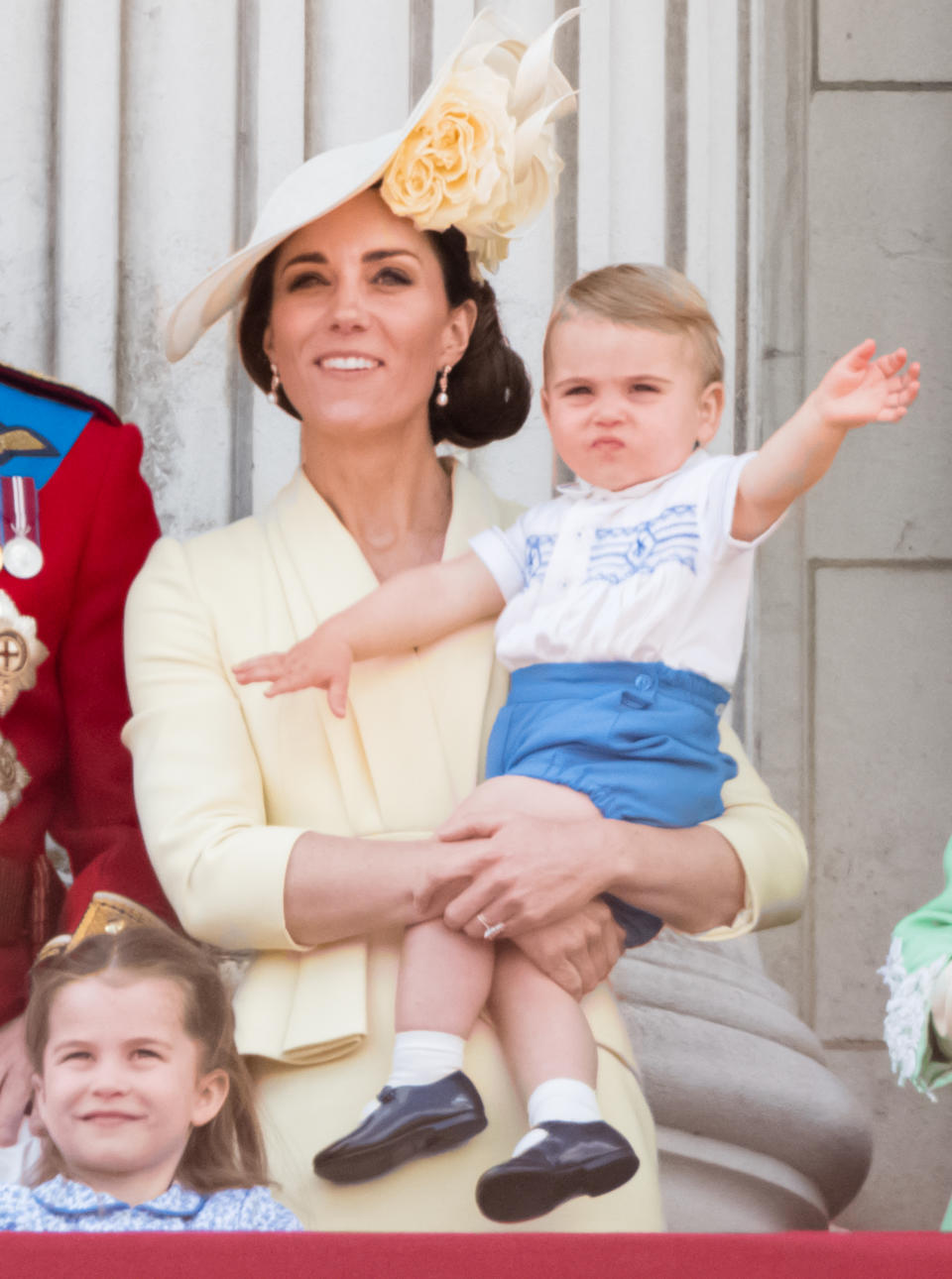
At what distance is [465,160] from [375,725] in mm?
573

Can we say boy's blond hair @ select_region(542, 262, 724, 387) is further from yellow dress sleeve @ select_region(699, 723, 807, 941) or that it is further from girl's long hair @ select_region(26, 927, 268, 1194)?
girl's long hair @ select_region(26, 927, 268, 1194)

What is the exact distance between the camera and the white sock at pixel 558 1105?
1.64 metres

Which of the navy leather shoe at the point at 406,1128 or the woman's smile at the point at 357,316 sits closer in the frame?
the navy leather shoe at the point at 406,1128

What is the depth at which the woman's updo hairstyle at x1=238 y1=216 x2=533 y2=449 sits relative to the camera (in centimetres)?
204

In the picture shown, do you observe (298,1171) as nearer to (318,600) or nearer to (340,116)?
(318,600)

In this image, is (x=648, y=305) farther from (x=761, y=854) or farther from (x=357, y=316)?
(x=761, y=854)

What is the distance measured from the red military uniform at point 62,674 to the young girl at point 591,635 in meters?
0.25

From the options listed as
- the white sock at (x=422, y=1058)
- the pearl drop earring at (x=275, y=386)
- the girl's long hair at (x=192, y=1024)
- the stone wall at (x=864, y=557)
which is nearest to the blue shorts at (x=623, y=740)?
the white sock at (x=422, y=1058)

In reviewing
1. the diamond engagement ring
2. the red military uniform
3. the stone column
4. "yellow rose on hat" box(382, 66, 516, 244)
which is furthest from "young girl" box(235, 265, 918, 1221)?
the stone column

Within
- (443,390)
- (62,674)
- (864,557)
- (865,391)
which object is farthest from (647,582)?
(864,557)

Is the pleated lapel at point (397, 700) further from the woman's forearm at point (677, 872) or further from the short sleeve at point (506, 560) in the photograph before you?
the woman's forearm at point (677, 872)

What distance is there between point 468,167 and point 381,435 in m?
0.28

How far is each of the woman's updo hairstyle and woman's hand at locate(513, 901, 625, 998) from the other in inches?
23.7

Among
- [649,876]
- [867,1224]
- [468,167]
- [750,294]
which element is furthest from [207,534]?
[867,1224]
